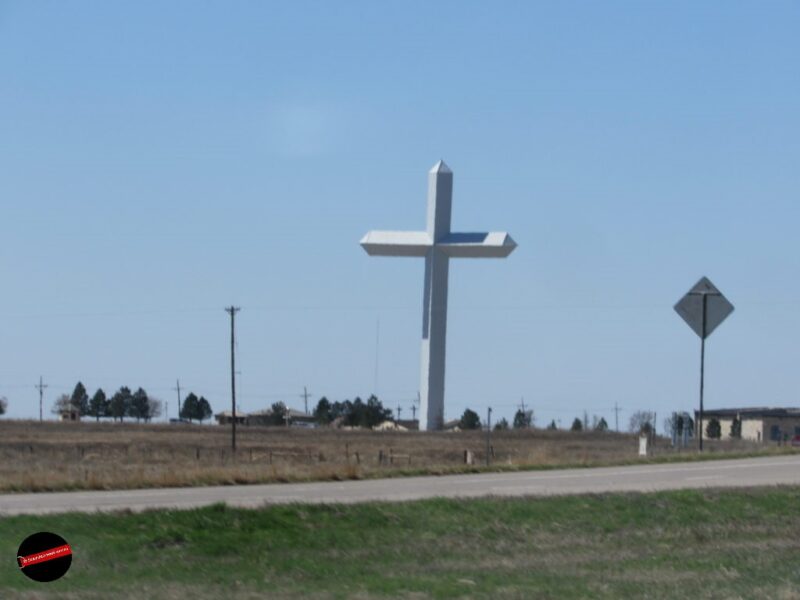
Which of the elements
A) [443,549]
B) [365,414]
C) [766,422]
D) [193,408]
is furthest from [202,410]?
[443,549]

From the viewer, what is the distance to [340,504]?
721 inches

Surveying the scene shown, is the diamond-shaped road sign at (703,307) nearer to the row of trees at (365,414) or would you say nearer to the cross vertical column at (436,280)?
the cross vertical column at (436,280)

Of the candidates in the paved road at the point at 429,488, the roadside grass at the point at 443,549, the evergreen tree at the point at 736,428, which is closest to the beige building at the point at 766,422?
the evergreen tree at the point at 736,428

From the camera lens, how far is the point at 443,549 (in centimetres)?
1573

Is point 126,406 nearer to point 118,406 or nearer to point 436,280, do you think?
point 118,406

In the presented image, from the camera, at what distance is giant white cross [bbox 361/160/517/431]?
66.6 meters

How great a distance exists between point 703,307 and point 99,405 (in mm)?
119328

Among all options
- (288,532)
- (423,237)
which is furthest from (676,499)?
(423,237)

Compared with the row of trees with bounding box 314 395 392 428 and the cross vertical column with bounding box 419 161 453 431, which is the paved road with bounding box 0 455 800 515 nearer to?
the cross vertical column with bounding box 419 161 453 431

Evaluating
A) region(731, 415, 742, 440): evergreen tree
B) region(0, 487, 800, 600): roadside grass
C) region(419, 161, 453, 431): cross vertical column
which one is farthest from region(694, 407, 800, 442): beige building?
region(0, 487, 800, 600): roadside grass

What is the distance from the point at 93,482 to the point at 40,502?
363 cm

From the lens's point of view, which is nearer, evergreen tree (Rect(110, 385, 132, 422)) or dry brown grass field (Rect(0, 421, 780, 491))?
dry brown grass field (Rect(0, 421, 780, 491))

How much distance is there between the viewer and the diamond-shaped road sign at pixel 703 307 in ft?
98.5

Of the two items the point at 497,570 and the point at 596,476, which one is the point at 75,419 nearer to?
the point at 596,476
